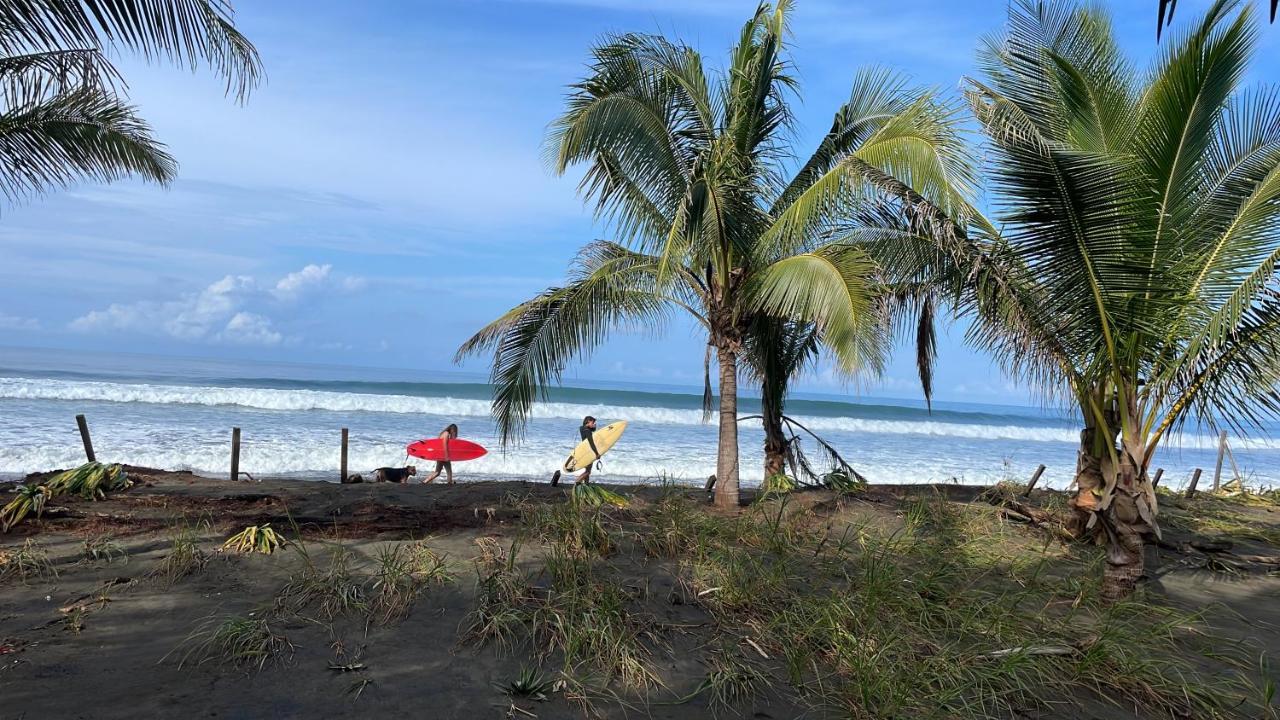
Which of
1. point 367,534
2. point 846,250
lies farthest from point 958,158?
point 367,534

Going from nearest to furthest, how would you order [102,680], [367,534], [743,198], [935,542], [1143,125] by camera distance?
1. [102,680]
2. [1143,125]
3. [367,534]
4. [935,542]
5. [743,198]

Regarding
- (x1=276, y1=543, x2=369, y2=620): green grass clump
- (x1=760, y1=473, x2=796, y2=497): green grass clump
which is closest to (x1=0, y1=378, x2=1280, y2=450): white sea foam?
(x1=760, y1=473, x2=796, y2=497): green grass clump

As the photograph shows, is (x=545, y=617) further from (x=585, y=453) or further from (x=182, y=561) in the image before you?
(x=585, y=453)

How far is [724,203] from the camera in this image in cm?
781

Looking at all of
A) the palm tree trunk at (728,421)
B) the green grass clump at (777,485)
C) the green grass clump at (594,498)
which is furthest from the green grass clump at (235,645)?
the green grass clump at (777,485)

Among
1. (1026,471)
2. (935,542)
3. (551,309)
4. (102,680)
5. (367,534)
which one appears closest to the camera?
(102,680)

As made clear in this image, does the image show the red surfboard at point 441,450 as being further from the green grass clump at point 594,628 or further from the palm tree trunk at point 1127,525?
the palm tree trunk at point 1127,525

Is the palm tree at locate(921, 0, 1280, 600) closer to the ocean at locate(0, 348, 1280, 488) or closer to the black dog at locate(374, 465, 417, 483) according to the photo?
the ocean at locate(0, 348, 1280, 488)

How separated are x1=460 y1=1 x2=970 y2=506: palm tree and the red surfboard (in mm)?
4117

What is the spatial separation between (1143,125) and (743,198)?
358 cm

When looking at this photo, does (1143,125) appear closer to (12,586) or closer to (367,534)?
(367,534)

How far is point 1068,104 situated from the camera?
6.69 metres

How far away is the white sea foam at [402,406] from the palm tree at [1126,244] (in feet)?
75.7

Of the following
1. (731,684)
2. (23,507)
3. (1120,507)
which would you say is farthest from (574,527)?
(23,507)
